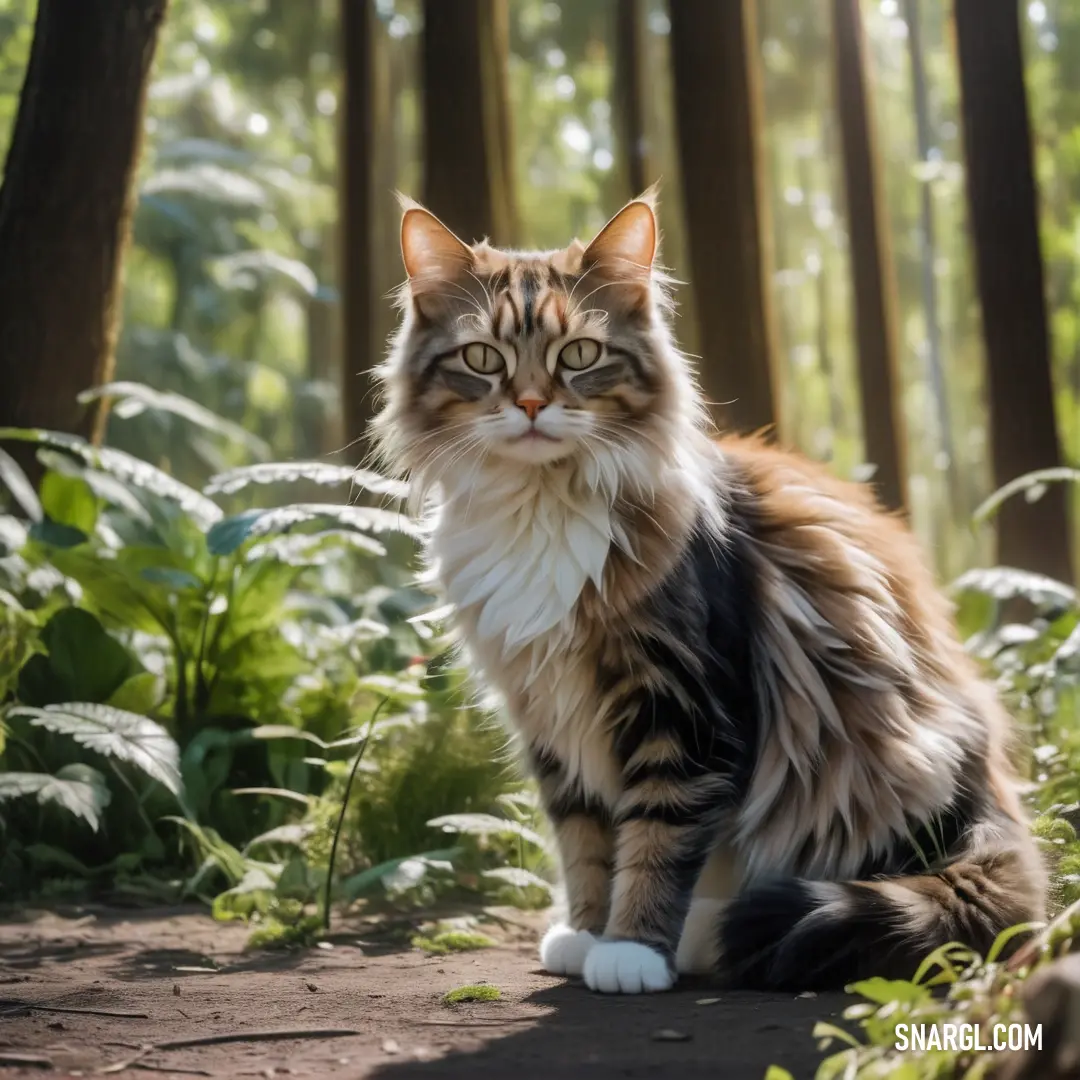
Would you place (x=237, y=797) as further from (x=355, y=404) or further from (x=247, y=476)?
(x=355, y=404)

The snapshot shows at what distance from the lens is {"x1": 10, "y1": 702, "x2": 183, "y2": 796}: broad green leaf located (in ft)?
12.6

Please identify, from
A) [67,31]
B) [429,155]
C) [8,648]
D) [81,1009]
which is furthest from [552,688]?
[429,155]

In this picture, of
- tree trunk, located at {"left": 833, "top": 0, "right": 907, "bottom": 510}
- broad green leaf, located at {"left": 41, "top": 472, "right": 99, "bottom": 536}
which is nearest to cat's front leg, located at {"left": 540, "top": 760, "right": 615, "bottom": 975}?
broad green leaf, located at {"left": 41, "top": 472, "right": 99, "bottom": 536}

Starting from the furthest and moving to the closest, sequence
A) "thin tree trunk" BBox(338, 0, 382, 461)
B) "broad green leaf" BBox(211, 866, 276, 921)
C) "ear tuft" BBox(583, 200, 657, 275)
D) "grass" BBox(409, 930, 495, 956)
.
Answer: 1. "thin tree trunk" BBox(338, 0, 382, 461)
2. "broad green leaf" BBox(211, 866, 276, 921)
3. "grass" BBox(409, 930, 495, 956)
4. "ear tuft" BBox(583, 200, 657, 275)

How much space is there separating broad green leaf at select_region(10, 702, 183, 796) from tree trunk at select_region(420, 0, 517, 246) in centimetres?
391

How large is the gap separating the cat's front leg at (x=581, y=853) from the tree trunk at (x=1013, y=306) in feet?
14.5

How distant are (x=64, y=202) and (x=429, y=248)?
272 cm

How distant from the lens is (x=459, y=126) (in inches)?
300

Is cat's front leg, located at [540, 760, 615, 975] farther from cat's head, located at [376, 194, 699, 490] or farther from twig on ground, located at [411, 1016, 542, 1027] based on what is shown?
cat's head, located at [376, 194, 699, 490]

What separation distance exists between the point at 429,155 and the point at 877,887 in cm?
567

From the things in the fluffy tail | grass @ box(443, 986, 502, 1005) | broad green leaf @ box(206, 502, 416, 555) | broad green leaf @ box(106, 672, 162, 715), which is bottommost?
grass @ box(443, 986, 502, 1005)

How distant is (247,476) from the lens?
452 cm

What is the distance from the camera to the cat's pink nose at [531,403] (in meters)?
3.35

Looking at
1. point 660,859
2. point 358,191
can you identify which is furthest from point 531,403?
point 358,191
